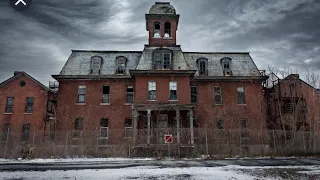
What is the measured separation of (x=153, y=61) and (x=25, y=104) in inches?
653

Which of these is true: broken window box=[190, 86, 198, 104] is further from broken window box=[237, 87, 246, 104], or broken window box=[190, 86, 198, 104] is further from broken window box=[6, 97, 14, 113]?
broken window box=[6, 97, 14, 113]

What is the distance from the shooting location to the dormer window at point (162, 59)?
26969 millimetres

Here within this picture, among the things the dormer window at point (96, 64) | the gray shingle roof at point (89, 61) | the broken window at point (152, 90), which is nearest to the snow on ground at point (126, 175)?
the broken window at point (152, 90)

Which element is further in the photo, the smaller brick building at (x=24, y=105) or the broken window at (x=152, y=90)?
the smaller brick building at (x=24, y=105)

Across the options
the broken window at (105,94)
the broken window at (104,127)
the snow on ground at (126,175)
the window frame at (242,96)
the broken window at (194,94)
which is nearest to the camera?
the snow on ground at (126,175)

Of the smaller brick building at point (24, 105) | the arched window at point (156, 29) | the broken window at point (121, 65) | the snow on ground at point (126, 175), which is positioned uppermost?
the arched window at point (156, 29)

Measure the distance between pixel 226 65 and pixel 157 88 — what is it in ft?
30.7

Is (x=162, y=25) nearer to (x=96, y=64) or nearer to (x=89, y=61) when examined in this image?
(x=96, y=64)

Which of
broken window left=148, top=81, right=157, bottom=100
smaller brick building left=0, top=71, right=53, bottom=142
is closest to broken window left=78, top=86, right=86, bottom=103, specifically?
smaller brick building left=0, top=71, right=53, bottom=142

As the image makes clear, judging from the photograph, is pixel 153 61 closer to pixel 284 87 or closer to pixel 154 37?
pixel 154 37

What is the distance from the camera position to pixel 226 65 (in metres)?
30.2

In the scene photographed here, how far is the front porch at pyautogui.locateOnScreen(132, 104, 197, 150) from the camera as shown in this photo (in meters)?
21.9

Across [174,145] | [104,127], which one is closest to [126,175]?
[174,145]

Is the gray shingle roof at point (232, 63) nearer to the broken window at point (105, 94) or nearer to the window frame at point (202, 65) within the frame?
the window frame at point (202, 65)
